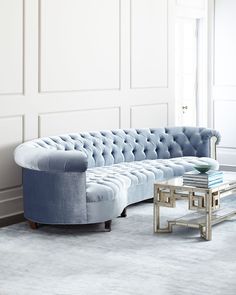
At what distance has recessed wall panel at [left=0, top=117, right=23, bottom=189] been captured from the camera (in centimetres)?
615

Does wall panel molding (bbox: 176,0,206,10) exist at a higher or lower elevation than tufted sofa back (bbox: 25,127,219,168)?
higher

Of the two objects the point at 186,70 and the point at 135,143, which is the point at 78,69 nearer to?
the point at 135,143

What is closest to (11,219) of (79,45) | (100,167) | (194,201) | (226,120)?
(100,167)

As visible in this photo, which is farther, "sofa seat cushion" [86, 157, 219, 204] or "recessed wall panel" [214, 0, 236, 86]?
"recessed wall panel" [214, 0, 236, 86]

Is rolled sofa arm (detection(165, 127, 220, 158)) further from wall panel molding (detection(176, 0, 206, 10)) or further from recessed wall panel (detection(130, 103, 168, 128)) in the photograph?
wall panel molding (detection(176, 0, 206, 10))

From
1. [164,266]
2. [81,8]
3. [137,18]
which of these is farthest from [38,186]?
[137,18]

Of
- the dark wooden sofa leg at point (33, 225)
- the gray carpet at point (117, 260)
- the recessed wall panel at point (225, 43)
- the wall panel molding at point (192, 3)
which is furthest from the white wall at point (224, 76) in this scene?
the dark wooden sofa leg at point (33, 225)

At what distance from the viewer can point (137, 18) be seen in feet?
25.9

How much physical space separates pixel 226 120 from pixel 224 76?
654 mm

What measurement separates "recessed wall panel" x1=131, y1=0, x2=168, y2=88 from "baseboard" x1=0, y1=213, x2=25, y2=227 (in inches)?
93.5

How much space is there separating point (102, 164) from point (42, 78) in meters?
1.11

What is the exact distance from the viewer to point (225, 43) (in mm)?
9703

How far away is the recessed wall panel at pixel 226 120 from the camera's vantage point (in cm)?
973

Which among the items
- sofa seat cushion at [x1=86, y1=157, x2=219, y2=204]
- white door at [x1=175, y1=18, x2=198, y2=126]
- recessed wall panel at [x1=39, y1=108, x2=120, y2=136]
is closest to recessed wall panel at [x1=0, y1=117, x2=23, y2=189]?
recessed wall panel at [x1=39, y1=108, x2=120, y2=136]
